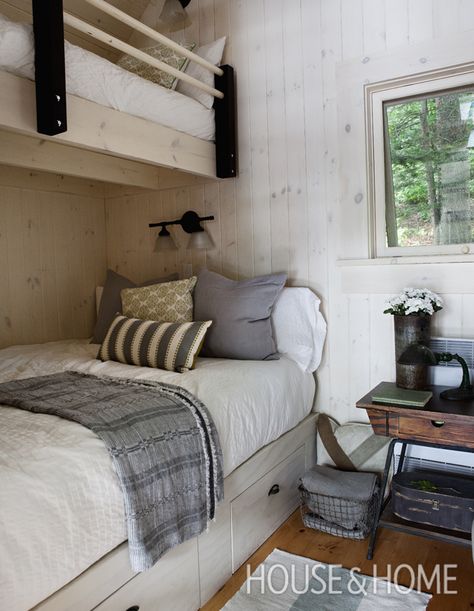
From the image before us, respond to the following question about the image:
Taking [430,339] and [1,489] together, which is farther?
[430,339]

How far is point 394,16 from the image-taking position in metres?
2.17

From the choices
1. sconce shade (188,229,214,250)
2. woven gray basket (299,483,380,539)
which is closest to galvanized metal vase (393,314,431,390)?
woven gray basket (299,483,380,539)

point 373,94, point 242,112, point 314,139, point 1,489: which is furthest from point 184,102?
point 1,489

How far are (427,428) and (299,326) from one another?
0.80 metres

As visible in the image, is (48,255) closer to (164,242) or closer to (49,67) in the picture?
(164,242)

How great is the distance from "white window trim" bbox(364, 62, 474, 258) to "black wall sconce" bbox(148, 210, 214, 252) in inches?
35.9

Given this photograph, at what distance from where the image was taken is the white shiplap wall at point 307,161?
2.22m

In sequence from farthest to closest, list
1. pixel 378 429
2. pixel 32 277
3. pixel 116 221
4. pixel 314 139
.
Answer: pixel 116 221 < pixel 32 277 < pixel 314 139 < pixel 378 429

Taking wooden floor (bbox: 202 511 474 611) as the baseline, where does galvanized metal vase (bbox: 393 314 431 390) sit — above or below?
above

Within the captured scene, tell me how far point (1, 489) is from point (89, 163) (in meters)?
2.03

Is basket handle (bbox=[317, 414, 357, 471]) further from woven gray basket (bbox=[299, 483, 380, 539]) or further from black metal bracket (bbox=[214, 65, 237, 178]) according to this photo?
black metal bracket (bbox=[214, 65, 237, 178])

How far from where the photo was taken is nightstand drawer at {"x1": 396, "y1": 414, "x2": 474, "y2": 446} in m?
1.70

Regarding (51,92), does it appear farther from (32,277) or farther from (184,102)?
(32,277)

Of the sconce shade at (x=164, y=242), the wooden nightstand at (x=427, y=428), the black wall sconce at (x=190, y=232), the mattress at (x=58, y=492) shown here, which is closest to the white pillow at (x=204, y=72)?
the black wall sconce at (x=190, y=232)
